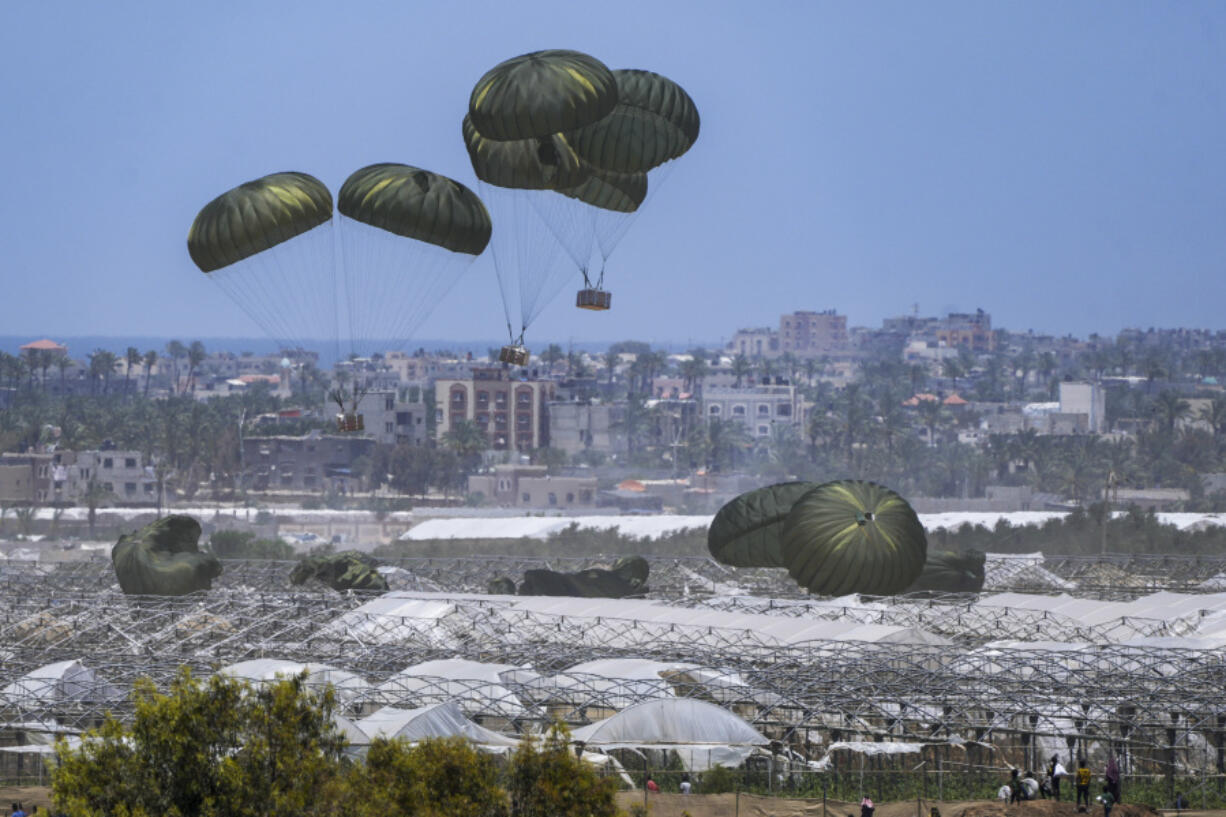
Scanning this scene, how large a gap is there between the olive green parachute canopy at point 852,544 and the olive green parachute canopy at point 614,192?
10403 mm

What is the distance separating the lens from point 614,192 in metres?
54.1

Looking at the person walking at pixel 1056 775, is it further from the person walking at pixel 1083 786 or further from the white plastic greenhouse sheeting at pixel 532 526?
the white plastic greenhouse sheeting at pixel 532 526

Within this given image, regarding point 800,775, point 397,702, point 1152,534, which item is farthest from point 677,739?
point 1152,534

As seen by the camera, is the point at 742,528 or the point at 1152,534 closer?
the point at 742,528

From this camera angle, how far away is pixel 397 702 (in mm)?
41562

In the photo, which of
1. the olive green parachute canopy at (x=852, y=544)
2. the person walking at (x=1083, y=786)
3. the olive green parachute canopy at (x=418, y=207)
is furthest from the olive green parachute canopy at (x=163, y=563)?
the person walking at (x=1083, y=786)

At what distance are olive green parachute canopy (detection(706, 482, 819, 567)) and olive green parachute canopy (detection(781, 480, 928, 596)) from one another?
15.4ft

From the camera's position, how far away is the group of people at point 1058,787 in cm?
3406

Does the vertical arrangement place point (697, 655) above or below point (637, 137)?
below

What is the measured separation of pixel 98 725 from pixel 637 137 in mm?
20927

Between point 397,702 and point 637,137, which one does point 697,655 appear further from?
point 637,137

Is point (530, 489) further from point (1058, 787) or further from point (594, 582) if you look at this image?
point (1058, 787)

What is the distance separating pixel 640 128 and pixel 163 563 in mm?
25538

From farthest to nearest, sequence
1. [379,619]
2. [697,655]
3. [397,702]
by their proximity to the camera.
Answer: [379,619] → [697,655] → [397,702]
